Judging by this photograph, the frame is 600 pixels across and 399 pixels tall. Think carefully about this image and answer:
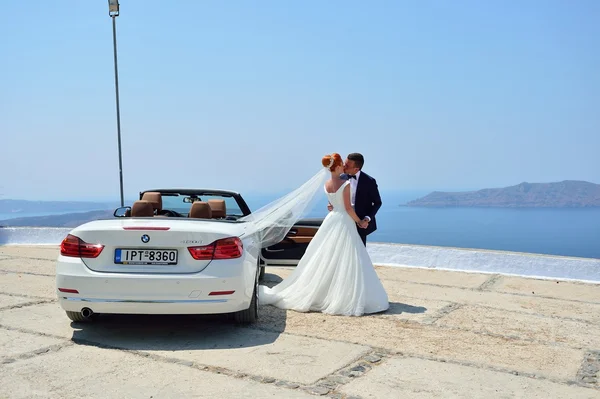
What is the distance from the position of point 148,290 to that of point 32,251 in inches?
375

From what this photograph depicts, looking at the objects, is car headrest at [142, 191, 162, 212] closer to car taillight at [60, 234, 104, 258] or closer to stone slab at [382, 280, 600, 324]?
car taillight at [60, 234, 104, 258]

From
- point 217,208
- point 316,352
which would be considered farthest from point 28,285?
A: point 316,352

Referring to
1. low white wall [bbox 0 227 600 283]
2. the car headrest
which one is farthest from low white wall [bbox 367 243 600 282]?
the car headrest

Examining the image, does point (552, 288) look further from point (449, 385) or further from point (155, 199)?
point (155, 199)

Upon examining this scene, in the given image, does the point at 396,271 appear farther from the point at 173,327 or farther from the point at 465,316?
the point at 173,327

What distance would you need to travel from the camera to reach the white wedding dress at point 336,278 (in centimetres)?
731

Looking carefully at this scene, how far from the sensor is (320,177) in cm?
794

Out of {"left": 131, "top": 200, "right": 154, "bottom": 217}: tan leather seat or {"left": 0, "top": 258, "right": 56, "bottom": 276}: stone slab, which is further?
{"left": 0, "top": 258, "right": 56, "bottom": 276}: stone slab

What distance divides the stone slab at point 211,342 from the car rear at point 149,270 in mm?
332

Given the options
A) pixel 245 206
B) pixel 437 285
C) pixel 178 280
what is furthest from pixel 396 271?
pixel 178 280

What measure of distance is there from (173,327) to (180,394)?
7.23 feet

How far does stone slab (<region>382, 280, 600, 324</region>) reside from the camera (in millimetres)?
7754

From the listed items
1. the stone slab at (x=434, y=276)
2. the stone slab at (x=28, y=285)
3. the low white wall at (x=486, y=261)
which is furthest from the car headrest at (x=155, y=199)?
the low white wall at (x=486, y=261)

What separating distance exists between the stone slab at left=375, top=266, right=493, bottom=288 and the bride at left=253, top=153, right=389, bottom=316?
272 cm
